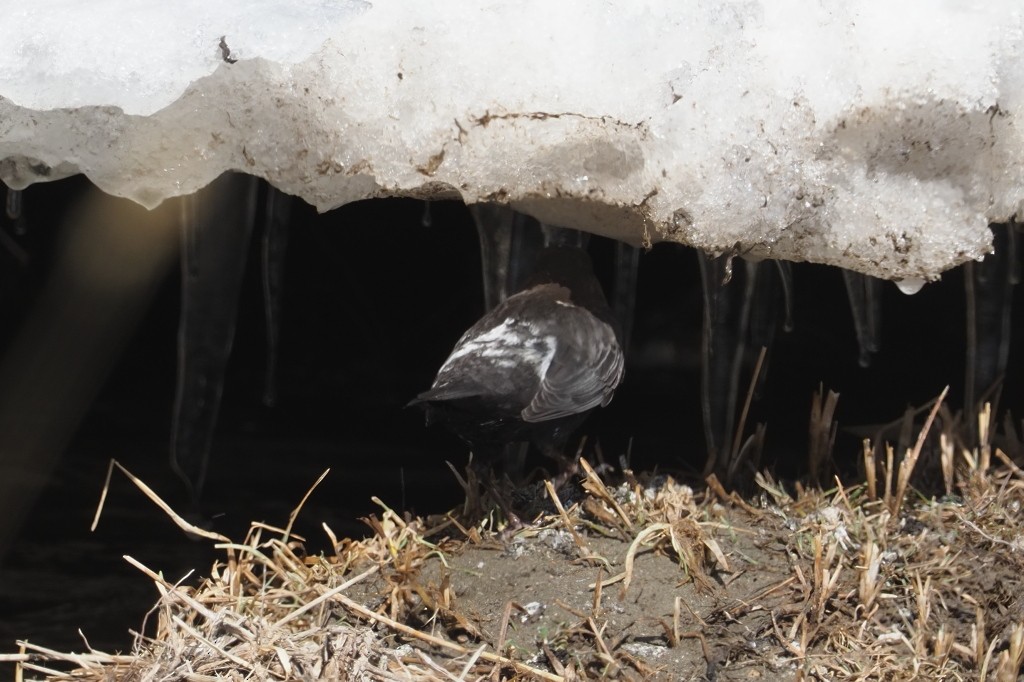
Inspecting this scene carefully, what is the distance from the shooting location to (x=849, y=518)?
3436mm

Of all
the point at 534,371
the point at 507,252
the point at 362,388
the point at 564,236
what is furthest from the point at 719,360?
the point at 362,388

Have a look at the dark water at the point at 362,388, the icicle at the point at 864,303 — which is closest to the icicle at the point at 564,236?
the icicle at the point at 864,303

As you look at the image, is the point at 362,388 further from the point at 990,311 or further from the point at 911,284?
the point at 911,284

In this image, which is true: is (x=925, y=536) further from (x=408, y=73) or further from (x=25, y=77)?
(x=25, y=77)

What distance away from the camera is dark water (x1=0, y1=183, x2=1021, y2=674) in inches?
196

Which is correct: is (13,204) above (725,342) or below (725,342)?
above

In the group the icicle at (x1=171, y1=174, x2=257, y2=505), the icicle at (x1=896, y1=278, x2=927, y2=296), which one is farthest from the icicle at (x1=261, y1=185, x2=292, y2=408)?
the icicle at (x1=896, y1=278, x2=927, y2=296)

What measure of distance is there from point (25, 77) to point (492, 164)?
47.7 inches

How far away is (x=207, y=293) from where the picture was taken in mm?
4281

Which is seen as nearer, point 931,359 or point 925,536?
point 925,536

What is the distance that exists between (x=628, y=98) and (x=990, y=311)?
6.44ft

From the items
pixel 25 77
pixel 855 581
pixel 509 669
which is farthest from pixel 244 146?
pixel 855 581

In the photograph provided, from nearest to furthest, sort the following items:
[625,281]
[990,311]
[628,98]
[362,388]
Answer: [628,98], [990,311], [625,281], [362,388]

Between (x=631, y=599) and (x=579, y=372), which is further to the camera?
(x=579, y=372)
